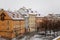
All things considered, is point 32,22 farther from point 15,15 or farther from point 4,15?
point 4,15

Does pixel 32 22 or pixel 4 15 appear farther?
pixel 32 22

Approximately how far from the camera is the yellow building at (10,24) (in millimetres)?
2345

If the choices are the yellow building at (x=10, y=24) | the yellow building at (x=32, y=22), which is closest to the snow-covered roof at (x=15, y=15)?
the yellow building at (x=10, y=24)

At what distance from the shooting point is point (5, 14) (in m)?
2.34

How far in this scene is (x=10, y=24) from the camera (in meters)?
2.36

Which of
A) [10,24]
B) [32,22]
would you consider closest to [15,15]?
[10,24]

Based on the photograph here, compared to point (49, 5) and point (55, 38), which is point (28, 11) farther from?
point (55, 38)

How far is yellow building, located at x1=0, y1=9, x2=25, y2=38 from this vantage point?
2.35 metres

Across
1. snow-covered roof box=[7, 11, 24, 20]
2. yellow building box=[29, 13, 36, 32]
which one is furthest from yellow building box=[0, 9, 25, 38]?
yellow building box=[29, 13, 36, 32]

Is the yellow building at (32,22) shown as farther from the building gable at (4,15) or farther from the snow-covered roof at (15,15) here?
the building gable at (4,15)

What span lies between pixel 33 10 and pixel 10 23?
47 cm

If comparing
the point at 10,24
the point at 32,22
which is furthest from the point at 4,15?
the point at 32,22

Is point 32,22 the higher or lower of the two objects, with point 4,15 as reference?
lower

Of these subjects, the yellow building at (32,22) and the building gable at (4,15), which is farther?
the yellow building at (32,22)
